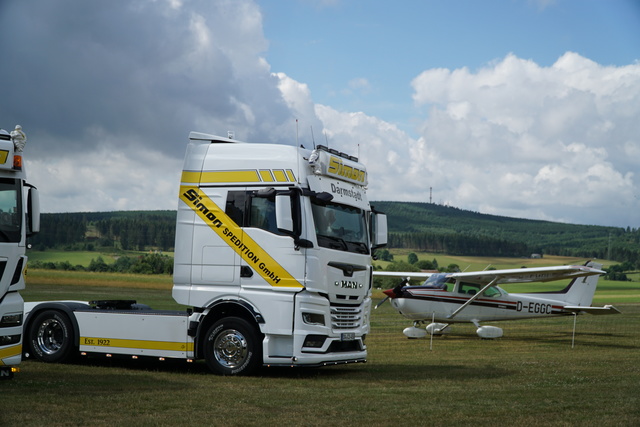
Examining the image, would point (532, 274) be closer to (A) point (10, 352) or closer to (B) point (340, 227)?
(B) point (340, 227)

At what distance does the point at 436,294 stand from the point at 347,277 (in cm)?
1190

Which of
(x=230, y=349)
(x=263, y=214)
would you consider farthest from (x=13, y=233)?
(x=230, y=349)

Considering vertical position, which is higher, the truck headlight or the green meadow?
the truck headlight

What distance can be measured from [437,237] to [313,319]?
433 ft

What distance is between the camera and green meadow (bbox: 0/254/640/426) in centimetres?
774

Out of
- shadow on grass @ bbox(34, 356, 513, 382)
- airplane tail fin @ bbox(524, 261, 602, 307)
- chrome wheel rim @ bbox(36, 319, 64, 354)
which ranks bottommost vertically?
shadow on grass @ bbox(34, 356, 513, 382)

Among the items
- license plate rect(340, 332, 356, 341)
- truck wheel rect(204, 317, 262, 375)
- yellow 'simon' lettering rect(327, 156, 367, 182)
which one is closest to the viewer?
truck wheel rect(204, 317, 262, 375)

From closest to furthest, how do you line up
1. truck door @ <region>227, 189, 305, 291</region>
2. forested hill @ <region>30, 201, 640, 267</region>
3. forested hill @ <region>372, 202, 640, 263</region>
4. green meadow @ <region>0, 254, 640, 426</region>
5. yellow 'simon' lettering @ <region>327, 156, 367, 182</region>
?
green meadow @ <region>0, 254, 640, 426</region>, truck door @ <region>227, 189, 305, 291</region>, yellow 'simon' lettering @ <region>327, 156, 367, 182</region>, forested hill @ <region>30, 201, 640, 267</region>, forested hill @ <region>372, 202, 640, 263</region>

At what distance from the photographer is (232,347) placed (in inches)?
441

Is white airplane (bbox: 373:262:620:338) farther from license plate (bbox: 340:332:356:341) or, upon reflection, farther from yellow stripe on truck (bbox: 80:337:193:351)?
yellow stripe on truck (bbox: 80:337:193:351)

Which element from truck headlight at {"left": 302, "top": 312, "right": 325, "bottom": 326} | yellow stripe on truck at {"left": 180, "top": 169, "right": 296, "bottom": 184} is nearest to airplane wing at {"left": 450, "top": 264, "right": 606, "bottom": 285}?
truck headlight at {"left": 302, "top": 312, "right": 325, "bottom": 326}

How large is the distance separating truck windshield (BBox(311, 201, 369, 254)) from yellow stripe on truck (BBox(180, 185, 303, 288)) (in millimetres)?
785

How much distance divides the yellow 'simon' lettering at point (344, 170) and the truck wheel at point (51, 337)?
5.15 m

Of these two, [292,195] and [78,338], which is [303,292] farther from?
[78,338]
